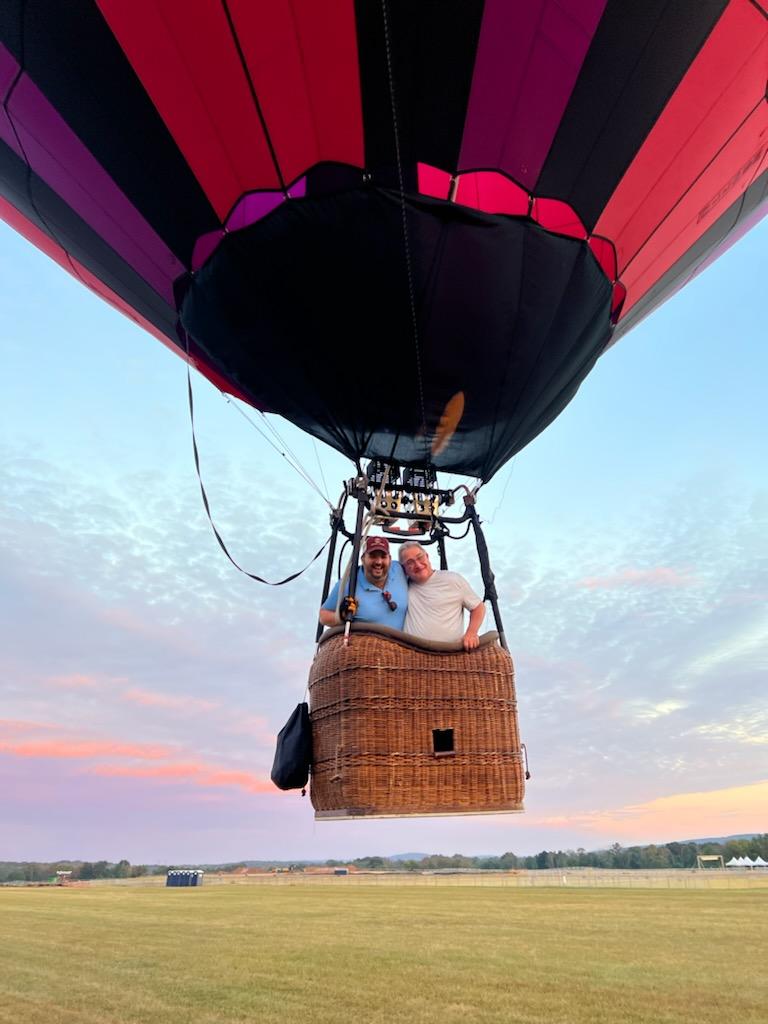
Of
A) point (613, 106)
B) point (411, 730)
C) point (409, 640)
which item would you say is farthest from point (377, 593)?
point (613, 106)

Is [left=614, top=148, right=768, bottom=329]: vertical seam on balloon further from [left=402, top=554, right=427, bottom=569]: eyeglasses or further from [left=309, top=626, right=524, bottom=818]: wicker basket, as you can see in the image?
[left=309, top=626, right=524, bottom=818]: wicker basket

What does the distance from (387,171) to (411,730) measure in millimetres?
2616

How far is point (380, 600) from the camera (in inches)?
151

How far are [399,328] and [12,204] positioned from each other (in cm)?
285

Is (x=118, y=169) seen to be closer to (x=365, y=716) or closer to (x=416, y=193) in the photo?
(x=416, y=193)

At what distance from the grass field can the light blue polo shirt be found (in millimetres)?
7619

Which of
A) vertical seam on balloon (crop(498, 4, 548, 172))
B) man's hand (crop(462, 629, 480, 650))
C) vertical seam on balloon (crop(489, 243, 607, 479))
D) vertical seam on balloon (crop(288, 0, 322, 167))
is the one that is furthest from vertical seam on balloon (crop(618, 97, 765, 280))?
man's hand (crop(462, 629, 480, 650))

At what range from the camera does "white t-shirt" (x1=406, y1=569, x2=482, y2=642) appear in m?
3.75

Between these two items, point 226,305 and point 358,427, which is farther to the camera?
point 358,427

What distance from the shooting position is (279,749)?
12.2 ft

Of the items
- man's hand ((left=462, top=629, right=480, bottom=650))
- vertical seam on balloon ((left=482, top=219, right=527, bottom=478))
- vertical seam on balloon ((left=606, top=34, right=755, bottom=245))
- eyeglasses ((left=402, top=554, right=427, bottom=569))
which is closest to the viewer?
man's hand ((left=462, top=629, right=480, bottom=650))

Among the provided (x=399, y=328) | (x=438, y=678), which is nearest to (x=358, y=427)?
(x=399, y=328)

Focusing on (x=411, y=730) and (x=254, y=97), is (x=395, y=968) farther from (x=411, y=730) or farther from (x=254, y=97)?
(x=254, y=97)

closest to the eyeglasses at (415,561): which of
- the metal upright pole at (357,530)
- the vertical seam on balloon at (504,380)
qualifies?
the metal upright pole at (357,530)
